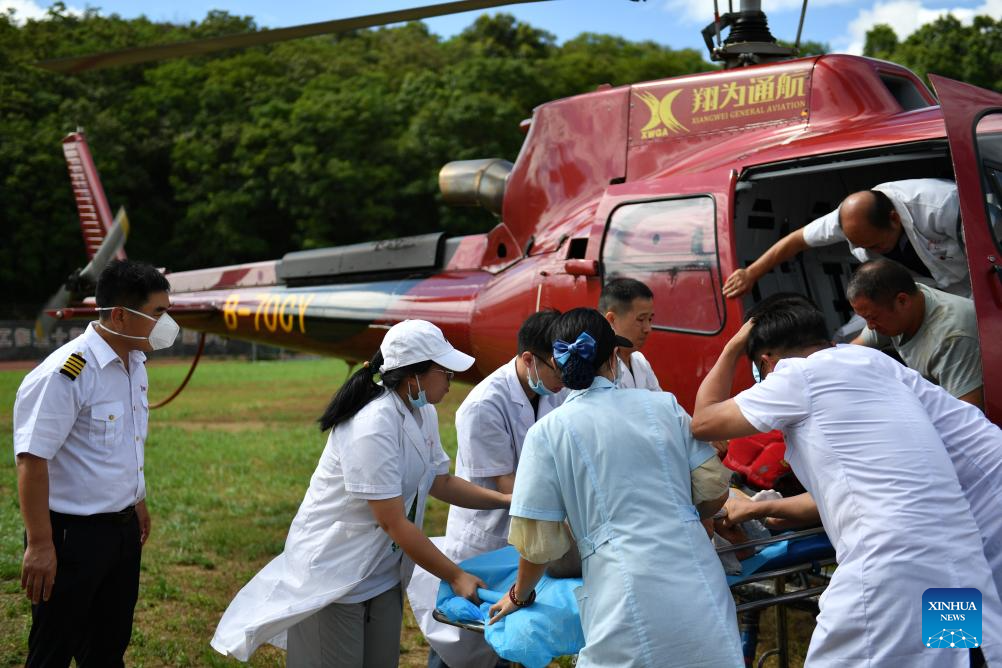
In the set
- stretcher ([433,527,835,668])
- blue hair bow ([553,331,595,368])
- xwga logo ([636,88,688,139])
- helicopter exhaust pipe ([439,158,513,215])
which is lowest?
stretcher ([433,527,835,668])

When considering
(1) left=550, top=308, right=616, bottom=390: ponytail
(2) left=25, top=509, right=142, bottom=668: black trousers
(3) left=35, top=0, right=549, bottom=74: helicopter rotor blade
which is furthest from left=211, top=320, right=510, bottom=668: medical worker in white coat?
(3) left=35, top=0, right=549, bottom=74: helicopter rotor blade

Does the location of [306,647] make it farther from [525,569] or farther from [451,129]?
[451,129]

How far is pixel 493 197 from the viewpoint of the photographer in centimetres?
800

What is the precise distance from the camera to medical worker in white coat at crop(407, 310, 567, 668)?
3.99 meters

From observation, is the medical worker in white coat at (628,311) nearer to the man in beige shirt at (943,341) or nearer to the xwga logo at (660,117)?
the man in beige shirt at (943,341)

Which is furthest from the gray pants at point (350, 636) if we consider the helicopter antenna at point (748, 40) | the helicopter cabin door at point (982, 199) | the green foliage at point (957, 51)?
the green foliage at point (957, 51)

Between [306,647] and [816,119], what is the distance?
13.7 ft

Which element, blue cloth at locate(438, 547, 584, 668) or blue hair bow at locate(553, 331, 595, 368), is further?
blue cloth at locate(438, 547, 584, 668)

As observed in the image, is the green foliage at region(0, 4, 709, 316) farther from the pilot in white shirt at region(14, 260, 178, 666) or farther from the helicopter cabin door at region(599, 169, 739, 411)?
the pilot in white shirt at region(14, 260, 178, 666)

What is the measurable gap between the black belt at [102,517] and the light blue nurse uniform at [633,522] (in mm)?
1884

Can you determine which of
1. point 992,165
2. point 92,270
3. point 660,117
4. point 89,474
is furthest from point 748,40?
point 92,270

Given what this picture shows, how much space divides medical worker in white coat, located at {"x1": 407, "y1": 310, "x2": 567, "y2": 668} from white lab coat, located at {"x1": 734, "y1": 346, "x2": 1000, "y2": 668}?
49.1 inches

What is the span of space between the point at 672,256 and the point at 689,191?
1.26ft

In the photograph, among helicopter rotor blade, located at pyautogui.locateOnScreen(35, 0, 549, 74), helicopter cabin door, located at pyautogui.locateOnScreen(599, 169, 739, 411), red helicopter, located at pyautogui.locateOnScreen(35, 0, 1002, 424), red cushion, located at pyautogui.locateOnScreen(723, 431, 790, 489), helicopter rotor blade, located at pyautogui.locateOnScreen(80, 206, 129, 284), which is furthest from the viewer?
helicopter rotor blade, located at pyautogui.locateOnScreen(80, 206, 129, 284)
